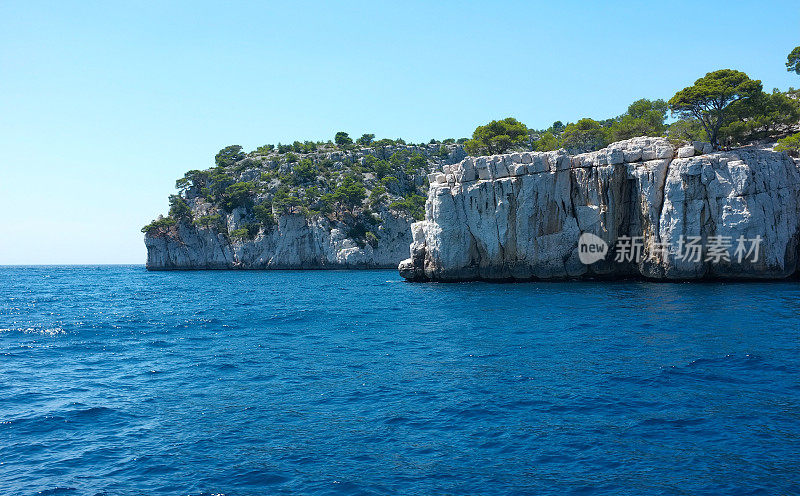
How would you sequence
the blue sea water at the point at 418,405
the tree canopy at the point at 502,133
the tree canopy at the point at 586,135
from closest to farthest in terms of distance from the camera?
the blue sea water at the point at 418,405, the tree canopy at the point at 586,135, the tree canopy at the point at 502,133

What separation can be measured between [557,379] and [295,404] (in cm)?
882

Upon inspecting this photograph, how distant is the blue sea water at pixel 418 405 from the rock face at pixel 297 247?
64.3 meters

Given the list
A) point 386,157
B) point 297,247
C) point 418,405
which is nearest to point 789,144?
point 418,405

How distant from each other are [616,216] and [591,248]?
373 centimetres

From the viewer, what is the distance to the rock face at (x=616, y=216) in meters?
41.5

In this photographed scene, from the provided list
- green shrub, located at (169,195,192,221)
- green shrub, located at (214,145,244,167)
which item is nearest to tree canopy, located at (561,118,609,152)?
green shrub, located at (169,195,192,221)

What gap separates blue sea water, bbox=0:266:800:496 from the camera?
10734 millimetres

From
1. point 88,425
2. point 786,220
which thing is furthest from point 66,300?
point 786,220

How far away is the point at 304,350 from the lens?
2369 cm

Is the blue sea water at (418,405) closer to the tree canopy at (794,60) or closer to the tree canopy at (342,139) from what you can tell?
the tree canopy at (794,60)

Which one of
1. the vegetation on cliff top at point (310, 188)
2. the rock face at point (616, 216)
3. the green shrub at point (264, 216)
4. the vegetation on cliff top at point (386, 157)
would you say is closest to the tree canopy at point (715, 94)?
the vegetation on cliff top at point (386, 157)

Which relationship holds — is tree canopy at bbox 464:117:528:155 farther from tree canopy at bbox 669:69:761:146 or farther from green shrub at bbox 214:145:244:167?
green shrub at bbox 214:145:244:167

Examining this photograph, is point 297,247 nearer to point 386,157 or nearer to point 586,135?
point 386,157

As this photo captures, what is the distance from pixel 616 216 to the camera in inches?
1871
